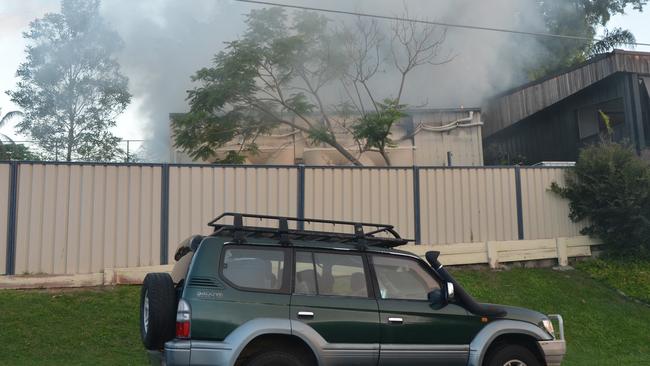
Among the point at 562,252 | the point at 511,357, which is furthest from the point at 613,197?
the point at 511,357

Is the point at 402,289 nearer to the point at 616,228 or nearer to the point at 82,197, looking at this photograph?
the point at 82,197

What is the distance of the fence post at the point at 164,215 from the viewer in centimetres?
995

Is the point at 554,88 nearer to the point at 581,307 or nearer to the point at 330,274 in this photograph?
the point at 581,307

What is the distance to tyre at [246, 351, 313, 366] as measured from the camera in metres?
4.85

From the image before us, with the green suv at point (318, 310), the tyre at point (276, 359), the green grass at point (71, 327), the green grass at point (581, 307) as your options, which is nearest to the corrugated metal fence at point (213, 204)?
the green grass at point (71, 327)

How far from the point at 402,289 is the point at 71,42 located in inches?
893

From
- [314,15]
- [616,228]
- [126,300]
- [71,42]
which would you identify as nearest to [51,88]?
[71,42]

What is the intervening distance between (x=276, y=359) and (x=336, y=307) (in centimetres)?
68

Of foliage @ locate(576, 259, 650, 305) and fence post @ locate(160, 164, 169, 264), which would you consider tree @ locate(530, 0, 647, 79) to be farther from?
fence post @ locate(160, 164, 169, 264)

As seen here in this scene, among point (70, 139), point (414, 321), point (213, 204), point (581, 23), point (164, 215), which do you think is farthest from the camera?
point (581, 23)

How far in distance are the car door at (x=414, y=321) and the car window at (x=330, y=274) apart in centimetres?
16

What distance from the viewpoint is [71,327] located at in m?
8.04

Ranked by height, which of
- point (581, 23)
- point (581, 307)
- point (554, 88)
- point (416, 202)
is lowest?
point (581, 307)

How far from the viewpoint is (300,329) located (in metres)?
4.96
